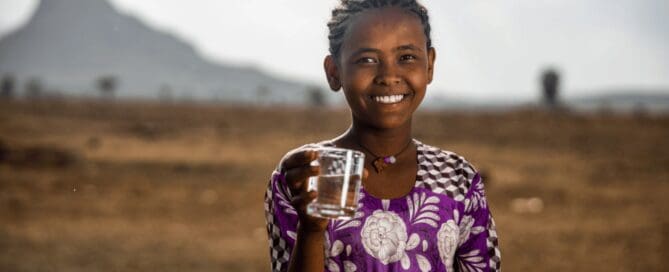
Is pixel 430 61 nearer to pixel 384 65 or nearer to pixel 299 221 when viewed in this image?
pixel 384 65

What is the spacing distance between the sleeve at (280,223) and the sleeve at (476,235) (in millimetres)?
387

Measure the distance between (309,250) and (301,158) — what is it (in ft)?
0.61

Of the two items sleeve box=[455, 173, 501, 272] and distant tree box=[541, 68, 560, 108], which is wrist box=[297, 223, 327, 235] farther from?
distant tree box=[541, 68, 560, 108]

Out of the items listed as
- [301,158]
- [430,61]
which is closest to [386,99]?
[430,61]

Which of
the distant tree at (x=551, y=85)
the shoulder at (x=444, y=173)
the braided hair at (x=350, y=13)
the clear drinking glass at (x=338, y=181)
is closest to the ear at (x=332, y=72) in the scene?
the braided hair at (x=350, y=13)

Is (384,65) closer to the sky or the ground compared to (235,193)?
closer to the sky

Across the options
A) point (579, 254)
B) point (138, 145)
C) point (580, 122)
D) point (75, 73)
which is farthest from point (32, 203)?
point (75, 73)

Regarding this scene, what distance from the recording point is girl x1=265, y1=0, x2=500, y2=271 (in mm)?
1616

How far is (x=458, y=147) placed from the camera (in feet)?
70.8

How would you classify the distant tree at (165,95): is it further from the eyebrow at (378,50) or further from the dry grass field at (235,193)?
the eyebrow at (378,50)

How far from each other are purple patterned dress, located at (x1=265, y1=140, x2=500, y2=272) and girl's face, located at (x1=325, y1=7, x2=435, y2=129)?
0.15 metres

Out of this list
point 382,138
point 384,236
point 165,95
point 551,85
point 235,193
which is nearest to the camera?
point 384,236

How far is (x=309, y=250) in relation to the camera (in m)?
1.46

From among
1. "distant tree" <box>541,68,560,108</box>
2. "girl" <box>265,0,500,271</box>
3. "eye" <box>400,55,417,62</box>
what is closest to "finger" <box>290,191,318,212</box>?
"girl" <box>265,0,500,271</box>
